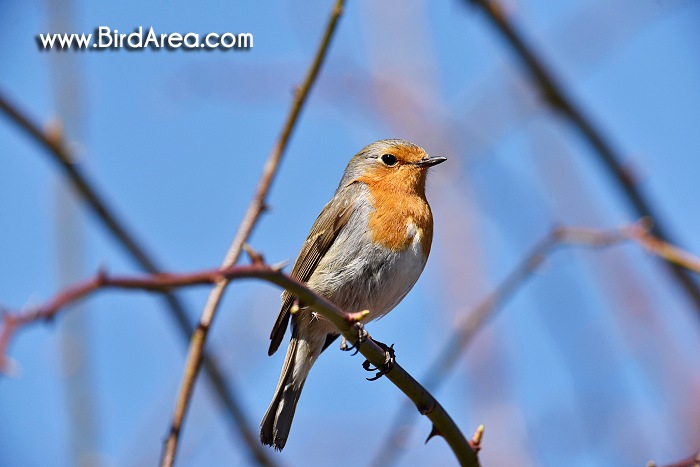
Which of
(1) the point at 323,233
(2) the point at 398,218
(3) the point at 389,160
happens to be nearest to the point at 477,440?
(2) the point at 398,218

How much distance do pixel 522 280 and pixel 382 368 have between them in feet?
2.47

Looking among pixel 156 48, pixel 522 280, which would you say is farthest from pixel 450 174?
pixel 522 280

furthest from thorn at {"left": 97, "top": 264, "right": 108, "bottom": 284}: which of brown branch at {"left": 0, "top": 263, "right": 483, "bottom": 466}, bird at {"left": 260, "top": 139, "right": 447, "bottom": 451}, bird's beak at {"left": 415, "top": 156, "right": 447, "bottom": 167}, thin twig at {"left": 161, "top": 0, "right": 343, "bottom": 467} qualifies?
bird's beak at {"left": 415, "top": 156, "right": 447, "bottom": 167}

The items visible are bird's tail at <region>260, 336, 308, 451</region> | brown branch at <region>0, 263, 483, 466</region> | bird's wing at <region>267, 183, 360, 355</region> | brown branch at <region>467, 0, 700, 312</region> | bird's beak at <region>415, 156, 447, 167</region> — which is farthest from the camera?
bird's beak at <region>415, 156, 447, 167</region>

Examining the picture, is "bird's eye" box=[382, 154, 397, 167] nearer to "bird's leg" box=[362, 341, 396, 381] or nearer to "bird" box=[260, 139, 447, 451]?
"bird" box=[260, 139, 447, 451]

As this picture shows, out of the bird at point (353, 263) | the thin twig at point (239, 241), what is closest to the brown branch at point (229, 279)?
the thin twig at point (239, 241)

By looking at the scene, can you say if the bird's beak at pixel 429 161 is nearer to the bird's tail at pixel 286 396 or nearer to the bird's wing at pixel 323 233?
the bird's wing at pixel 323 233

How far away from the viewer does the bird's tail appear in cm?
436

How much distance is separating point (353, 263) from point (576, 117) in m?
1.37

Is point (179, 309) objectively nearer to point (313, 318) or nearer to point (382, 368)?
point (382, 368)

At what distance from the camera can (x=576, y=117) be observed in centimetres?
401

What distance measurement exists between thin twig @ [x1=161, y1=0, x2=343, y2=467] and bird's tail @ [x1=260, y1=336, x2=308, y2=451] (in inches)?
65.2

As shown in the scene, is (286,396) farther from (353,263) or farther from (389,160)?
(389,160)

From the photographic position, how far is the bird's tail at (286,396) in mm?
4359
